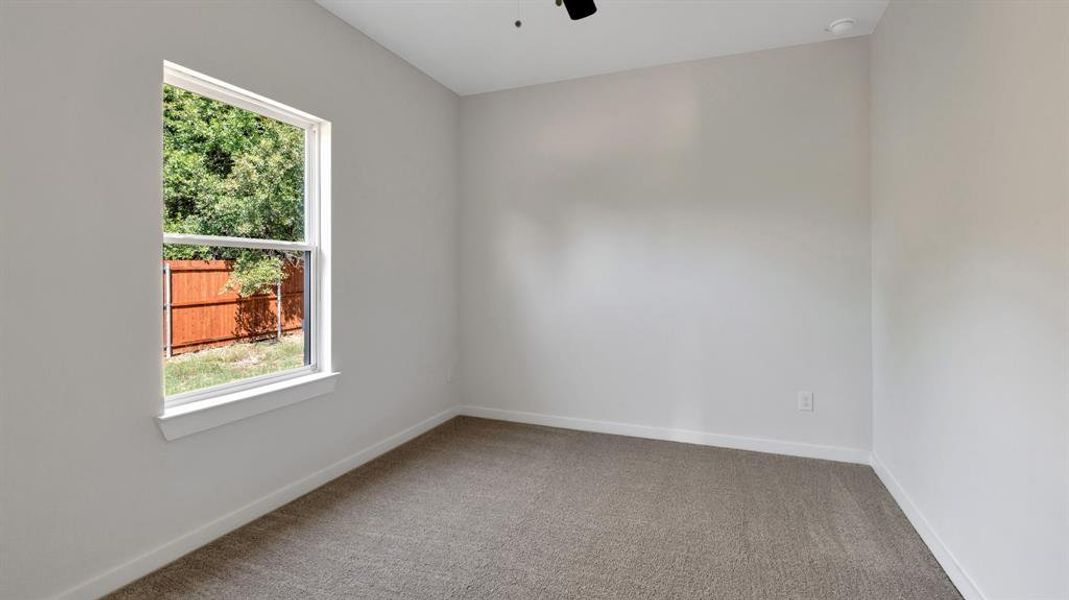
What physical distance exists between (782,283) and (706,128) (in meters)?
1.17

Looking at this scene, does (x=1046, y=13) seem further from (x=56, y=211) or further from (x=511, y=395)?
(x=511, y=395)

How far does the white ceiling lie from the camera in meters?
→ 2.67

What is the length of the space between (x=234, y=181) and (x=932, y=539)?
353cm

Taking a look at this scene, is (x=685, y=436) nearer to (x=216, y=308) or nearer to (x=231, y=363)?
(x=231, y=363)

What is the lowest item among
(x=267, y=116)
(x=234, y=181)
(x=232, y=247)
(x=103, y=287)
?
(x=103, y=287)

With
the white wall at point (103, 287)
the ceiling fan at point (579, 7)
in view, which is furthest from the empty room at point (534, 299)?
the ceiling fan at point (579, 7)

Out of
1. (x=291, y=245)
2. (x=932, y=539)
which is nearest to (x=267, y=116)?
(x=291, y=245)

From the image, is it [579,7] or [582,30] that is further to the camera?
[582,30]

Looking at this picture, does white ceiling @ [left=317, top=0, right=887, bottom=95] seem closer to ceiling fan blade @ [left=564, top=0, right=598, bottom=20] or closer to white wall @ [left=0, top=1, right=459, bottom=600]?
white wall @ [left=0, top=1, right=459, bottom=600]

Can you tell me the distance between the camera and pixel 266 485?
2.42 meters

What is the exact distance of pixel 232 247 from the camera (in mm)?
2309

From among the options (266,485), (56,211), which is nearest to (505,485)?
(266,485)

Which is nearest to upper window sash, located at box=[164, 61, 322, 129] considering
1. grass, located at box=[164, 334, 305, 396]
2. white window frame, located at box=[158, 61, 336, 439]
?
white window frame, located at box=[158, 61, 336, 439]

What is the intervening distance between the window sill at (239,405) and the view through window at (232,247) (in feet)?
0.26
